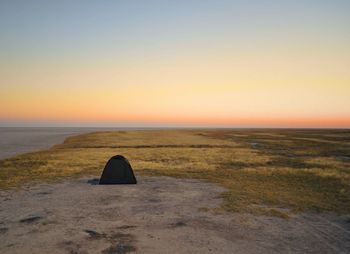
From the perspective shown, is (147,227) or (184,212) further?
(184,212)

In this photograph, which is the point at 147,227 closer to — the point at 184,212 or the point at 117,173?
the point at 184,212

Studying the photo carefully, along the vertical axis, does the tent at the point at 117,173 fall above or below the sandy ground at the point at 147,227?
above

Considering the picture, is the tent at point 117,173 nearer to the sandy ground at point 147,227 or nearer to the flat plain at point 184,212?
the flat plain at point 184,212

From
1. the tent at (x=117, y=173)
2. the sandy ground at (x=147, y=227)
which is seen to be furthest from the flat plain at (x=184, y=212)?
→ the tent at (x=117, y=173)

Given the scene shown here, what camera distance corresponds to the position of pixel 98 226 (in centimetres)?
1037

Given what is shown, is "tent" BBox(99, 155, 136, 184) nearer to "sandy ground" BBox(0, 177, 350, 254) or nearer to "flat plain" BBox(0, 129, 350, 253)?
"flat plain" BBox(0, 129, 350, 253)

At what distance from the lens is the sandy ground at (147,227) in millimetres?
8734

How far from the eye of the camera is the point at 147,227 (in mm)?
10344

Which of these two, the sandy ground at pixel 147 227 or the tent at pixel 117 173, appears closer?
the sandy ground at pixel 147 227

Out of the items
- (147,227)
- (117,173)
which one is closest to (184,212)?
(147,227)

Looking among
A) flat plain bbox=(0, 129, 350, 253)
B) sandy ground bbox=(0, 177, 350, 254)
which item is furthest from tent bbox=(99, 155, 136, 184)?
sandy ground bbox=(0, 177, 350, 254)

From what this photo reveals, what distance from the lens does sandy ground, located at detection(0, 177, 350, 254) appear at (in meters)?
8.73

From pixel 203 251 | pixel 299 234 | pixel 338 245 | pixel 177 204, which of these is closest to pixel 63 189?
pixel 177 204

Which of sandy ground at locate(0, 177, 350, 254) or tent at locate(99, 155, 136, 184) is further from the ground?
tent at locate(99, 155, 136, 184)
